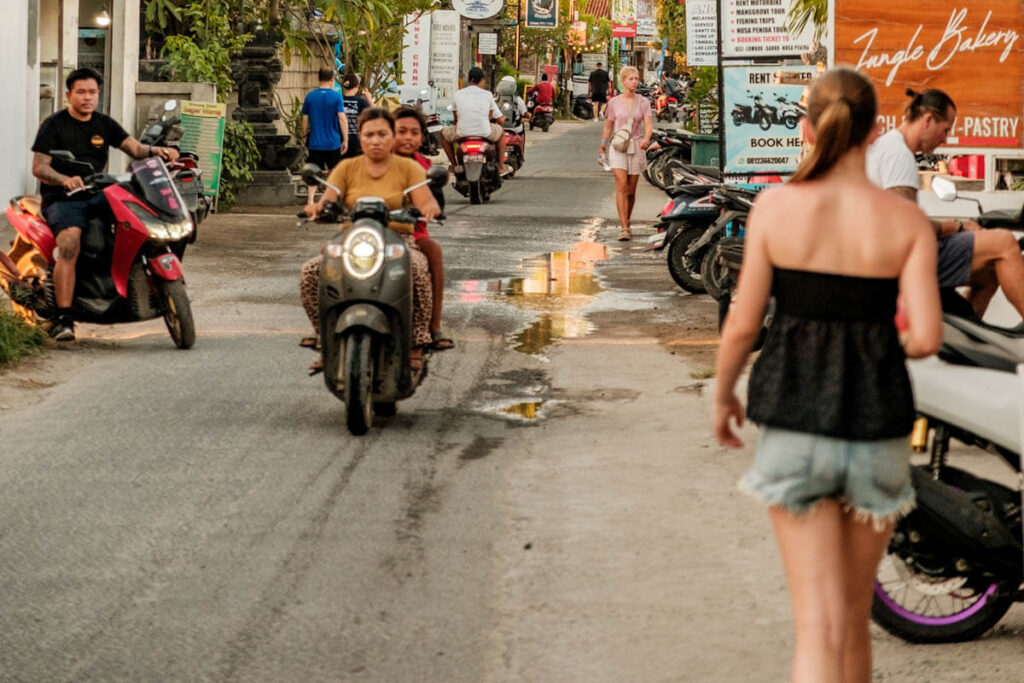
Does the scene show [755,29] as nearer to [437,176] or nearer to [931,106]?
[931,106]

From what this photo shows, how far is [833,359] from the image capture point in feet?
13.8

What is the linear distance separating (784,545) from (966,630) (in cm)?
166

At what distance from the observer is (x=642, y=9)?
87.1 m

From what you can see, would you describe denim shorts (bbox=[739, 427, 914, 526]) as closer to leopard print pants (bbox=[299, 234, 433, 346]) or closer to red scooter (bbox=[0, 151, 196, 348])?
leopard print pants (bbox=[299, 234, 433, 346])

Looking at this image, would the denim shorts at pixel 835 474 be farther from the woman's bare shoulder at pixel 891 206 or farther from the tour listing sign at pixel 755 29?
the tour listing sign at pixel 755 29

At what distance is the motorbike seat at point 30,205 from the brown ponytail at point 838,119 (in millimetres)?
8150

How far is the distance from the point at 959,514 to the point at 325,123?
58.3ft

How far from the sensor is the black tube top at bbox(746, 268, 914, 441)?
4191 millimetres

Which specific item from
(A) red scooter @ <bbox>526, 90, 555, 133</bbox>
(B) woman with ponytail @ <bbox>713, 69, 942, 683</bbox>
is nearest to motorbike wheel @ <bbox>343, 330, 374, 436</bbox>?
(B) woman with ponytail @ <bbox>713, 69, 942, 683</bbox>

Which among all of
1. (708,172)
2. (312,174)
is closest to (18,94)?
(708,172)

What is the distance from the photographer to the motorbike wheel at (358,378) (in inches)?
339

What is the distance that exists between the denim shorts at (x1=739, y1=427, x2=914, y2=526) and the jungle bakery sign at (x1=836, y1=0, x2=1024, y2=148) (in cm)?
806

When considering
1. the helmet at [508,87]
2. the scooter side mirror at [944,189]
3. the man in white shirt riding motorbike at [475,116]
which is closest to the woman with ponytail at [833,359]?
the scooter side mirror at [944,189]

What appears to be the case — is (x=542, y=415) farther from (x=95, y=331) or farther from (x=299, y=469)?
(x=95, y=331)
